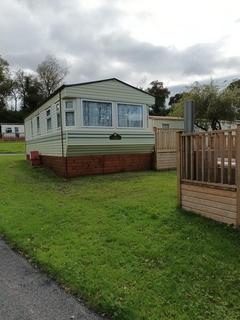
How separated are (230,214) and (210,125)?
78.5ft

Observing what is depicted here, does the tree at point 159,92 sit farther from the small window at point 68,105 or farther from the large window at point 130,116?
the small window at point 68,105

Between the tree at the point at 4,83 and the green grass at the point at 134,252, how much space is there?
56947 mm

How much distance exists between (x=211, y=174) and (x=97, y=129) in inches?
324

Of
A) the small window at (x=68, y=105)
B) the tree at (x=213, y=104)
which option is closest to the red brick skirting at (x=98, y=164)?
the small window at (x=68, y=105)

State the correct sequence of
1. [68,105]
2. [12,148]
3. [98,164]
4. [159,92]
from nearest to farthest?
[68,105]
[98,164]
[12,148]
[159,92]

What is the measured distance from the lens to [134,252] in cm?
466

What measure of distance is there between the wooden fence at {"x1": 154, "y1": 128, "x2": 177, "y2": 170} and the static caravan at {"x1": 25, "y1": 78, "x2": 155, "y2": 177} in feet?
1.06

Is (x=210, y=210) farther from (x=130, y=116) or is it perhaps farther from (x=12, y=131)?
(x=12, y=131)

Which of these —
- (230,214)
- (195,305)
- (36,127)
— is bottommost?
(195,305)

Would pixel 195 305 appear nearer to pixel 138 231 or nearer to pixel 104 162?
pixel 138 231

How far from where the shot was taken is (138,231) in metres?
5.57

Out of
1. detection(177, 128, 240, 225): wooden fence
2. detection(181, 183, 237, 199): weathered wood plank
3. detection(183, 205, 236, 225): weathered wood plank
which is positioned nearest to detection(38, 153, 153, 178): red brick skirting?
detection(177, 128, 240, 225): wooden fence

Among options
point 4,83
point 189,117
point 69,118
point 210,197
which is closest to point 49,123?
point 69,118

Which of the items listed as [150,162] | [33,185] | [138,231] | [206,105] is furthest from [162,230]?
[206,105]
